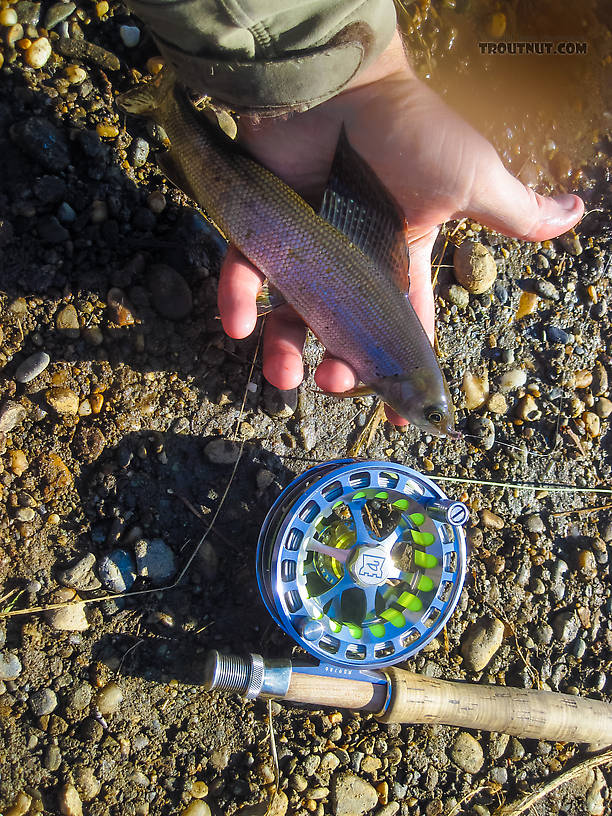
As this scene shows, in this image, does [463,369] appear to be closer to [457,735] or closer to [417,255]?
[417,255]

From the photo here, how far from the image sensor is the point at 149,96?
282 centimetres

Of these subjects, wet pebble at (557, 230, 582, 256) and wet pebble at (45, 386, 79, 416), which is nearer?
wet pebble at (45, 386, 79, 416)

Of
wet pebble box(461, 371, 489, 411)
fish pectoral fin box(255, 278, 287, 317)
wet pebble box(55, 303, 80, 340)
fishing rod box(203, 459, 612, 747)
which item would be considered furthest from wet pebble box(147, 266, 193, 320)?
wet pebble box(461, 371, 489, 411)

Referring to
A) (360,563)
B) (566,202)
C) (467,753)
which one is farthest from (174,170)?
(467,753)

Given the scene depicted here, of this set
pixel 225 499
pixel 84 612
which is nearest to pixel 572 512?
pixel 225 499

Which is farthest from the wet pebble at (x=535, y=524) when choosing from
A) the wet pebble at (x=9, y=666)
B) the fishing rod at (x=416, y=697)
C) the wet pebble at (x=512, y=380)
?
the wet pebble at (x=9, y=666)

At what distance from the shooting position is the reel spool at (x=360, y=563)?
2949mm

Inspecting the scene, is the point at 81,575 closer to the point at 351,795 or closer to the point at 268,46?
the point at 351,795

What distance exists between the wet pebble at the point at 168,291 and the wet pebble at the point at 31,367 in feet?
1.83

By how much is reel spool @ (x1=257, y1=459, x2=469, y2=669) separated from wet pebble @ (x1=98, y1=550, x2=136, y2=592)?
580 millimetres

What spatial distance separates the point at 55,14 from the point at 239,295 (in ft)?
5.63

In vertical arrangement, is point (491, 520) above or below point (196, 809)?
above

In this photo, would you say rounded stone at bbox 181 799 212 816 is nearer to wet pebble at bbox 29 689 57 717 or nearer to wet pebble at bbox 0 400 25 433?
wet pebble at bbox 29 689 57 717

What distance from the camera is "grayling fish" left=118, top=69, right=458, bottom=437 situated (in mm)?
2668
